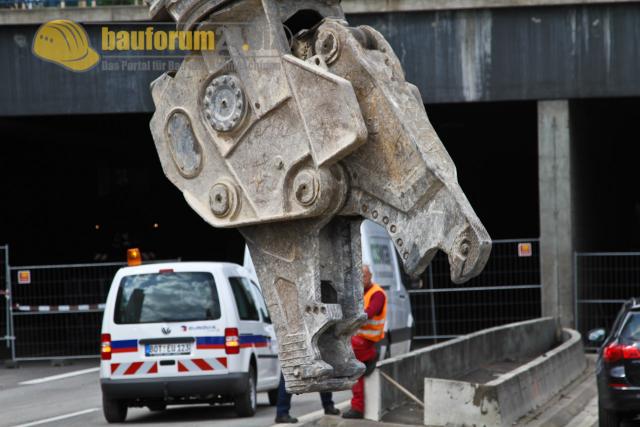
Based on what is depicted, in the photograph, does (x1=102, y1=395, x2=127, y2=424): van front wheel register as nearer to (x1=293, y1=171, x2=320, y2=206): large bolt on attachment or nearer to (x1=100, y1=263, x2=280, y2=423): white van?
(x1=100, y1=263, x2=280, y2=423): white van

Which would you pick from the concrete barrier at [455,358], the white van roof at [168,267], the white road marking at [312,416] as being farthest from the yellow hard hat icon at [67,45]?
the white van roof at [168,267]

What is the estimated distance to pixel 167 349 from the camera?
1602 centimetres

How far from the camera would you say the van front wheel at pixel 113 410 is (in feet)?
52.6

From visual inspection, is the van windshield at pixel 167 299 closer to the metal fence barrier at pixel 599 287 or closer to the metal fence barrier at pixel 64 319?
the metal fence barrier at pixel 64 319

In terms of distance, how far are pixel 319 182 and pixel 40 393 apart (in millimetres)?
14578

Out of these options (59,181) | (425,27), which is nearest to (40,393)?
(425,27)

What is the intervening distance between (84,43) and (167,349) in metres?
7.97

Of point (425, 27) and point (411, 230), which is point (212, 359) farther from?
point (425, 27)

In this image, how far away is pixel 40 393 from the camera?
2108cm

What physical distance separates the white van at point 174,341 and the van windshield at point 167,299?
A: 1 centimetres

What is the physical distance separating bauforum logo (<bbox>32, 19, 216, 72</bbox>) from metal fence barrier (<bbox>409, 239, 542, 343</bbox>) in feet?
70.3

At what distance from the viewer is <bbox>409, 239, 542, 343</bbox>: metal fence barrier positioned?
30453 millimetres

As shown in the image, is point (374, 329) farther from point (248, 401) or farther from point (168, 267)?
point (168, 267)

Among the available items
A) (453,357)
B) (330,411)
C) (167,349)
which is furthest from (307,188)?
(453,357)
